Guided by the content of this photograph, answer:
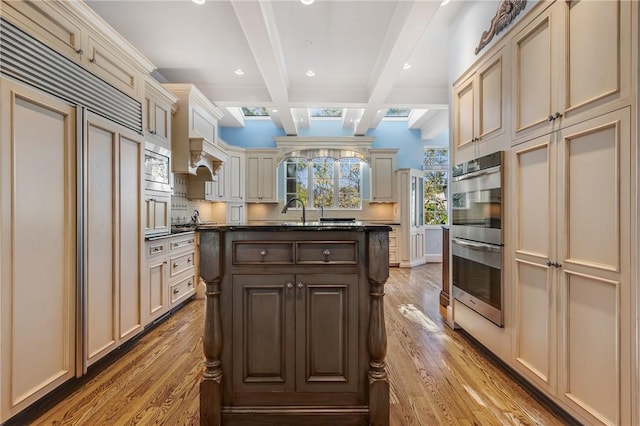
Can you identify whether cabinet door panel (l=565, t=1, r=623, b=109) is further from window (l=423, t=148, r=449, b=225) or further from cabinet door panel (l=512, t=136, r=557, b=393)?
window (l=423, t=148, r=449, b=225)

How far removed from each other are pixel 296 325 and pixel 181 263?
2.51 metres

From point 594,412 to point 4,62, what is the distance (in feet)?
11.3

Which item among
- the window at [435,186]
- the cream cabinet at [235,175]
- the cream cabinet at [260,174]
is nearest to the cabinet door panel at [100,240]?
the cream cabinet at [235,175]

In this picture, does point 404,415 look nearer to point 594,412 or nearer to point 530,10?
point 594,412

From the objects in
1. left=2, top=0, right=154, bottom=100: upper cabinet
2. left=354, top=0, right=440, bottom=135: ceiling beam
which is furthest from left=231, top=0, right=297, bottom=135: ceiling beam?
left=354, top=0, right=440, bottom=135: ceiling beam

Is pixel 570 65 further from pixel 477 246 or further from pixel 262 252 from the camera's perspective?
pixel 262 252

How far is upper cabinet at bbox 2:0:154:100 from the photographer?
1695mm

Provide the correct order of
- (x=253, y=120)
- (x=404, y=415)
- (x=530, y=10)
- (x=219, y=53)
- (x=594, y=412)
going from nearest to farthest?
1. (x=594, y=412)
2. (x=404, y=415)
3. (x=530, y=10)
4. (x=219, y=53)
5. (x=253, y=120)

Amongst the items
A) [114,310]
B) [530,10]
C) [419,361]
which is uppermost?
[530,10]

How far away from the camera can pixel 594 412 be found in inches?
57.4

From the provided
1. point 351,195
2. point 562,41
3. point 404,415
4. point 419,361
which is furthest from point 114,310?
point 351,195

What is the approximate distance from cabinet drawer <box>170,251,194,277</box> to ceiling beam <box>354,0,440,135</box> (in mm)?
3298

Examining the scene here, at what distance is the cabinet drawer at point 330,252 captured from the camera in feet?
5.15

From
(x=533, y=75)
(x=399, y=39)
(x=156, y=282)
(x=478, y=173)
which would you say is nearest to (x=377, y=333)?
(x=478, y=173)
